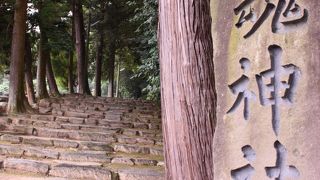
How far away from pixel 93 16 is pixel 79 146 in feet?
57.8

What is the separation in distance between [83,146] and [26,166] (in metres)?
1.70

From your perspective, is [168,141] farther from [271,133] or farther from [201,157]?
[271,133]

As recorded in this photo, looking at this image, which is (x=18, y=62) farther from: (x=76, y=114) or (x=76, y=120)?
(x=76, y=120)

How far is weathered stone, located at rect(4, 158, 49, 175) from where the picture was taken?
6878 millimetres

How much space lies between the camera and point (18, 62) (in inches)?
495

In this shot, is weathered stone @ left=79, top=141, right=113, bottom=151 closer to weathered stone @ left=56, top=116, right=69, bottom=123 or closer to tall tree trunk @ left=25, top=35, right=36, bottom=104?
weathered stone @ left=56, top=116, right=69, bottom=123

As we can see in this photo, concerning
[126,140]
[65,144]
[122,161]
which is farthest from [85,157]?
[126,140]

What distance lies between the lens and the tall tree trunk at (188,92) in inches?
150

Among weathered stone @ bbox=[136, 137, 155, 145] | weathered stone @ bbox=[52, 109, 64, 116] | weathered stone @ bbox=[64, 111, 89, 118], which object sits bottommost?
weathered stone @ bbox=[136, 137, 155, 145]

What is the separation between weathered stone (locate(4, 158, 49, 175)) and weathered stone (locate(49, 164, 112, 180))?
176 millimetres

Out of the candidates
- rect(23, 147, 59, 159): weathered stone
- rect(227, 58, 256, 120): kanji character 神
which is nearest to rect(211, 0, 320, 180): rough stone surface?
rect(227, 58, 256, 120): kanji character 神

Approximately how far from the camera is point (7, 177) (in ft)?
21.8

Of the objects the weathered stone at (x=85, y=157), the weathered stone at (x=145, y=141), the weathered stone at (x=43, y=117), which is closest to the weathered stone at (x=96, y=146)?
the weathered stone at (x=85, y=157)

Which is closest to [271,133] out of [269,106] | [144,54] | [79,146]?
[269,106]
